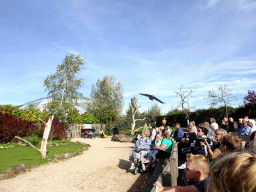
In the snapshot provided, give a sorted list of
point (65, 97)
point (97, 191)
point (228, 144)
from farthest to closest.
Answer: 1. point (65, 97)
2. point (97, 191)
3. point (228, 144)

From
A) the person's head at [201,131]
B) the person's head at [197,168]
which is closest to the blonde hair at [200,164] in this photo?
the person's head at [197,168]

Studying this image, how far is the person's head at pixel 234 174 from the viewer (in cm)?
81

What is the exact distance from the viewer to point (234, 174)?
0.85 m

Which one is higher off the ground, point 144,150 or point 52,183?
point 144,150

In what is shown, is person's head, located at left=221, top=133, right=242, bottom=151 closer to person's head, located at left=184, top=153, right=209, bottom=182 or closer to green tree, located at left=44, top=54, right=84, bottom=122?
person's head, located at left=184, top=153, right=209, bottom=182

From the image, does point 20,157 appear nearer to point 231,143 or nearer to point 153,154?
point 153,154

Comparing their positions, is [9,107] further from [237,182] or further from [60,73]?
[237,182]

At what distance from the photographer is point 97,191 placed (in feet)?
16.8

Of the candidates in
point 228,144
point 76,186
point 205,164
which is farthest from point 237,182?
point 76,186

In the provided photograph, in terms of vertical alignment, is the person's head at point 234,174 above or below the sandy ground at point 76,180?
above

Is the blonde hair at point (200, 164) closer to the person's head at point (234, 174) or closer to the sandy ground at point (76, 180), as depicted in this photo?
the person's head at point (234, 174)

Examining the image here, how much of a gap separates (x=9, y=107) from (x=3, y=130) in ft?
24.8

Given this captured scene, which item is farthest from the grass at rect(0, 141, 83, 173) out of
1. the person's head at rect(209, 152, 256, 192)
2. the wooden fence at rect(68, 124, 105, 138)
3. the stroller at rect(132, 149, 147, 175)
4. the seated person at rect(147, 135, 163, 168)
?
the wooden fence at rect(68, 124, 105, 138)

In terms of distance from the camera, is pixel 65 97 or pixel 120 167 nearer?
pixel 120 167
